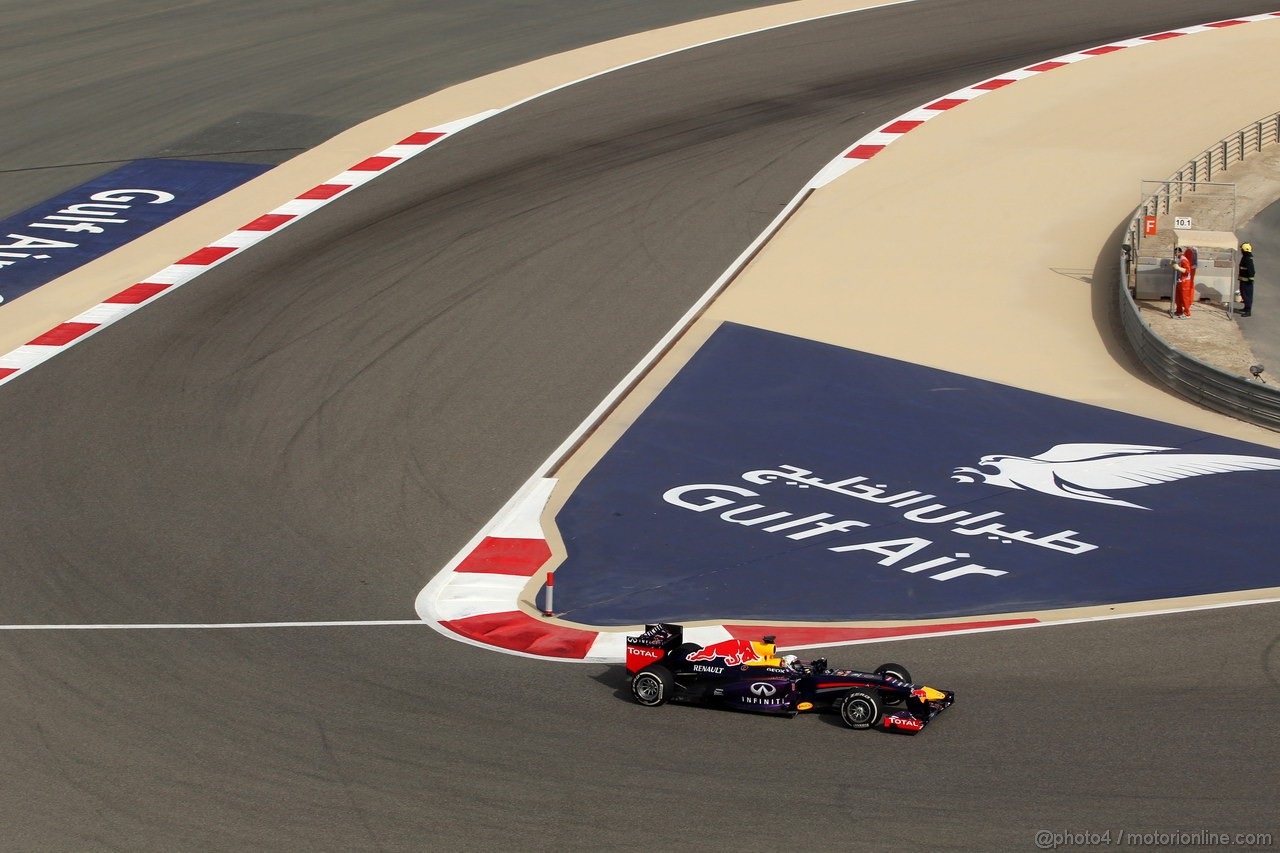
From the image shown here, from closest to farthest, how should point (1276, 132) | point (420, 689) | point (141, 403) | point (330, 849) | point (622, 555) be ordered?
point (330, 849) < point (420, 689) < point (622, 555) < point (141, 403) < point (1276, 132)

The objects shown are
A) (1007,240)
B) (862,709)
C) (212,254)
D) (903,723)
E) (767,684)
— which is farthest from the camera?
(1007,240)

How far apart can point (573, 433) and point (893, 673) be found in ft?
26.8

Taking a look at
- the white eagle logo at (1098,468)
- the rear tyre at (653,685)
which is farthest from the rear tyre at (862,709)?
the white eagle logo at (1098,468)

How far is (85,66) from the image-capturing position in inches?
1426

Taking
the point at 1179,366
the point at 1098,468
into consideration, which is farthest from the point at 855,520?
the point at 1179,366

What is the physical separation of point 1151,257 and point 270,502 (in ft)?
50.5

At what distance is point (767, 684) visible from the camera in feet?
44.8

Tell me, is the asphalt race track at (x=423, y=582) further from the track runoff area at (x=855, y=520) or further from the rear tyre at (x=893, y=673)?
the track runoff area at (x=855, y=520)

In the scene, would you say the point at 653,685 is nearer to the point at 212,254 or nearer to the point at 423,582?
the point at 423,582

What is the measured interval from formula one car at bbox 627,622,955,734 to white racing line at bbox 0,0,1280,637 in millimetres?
1188

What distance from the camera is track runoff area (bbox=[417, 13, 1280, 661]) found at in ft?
53.2

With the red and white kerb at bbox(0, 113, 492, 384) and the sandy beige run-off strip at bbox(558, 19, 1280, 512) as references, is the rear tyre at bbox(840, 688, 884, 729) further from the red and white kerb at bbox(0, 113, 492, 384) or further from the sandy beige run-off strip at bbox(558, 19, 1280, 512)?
the red and white kerb at bbox(0, 113, 492, 384)

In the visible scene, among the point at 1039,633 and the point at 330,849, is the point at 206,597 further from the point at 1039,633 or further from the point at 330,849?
the point at 1039,633

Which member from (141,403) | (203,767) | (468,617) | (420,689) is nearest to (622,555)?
(468,617)
